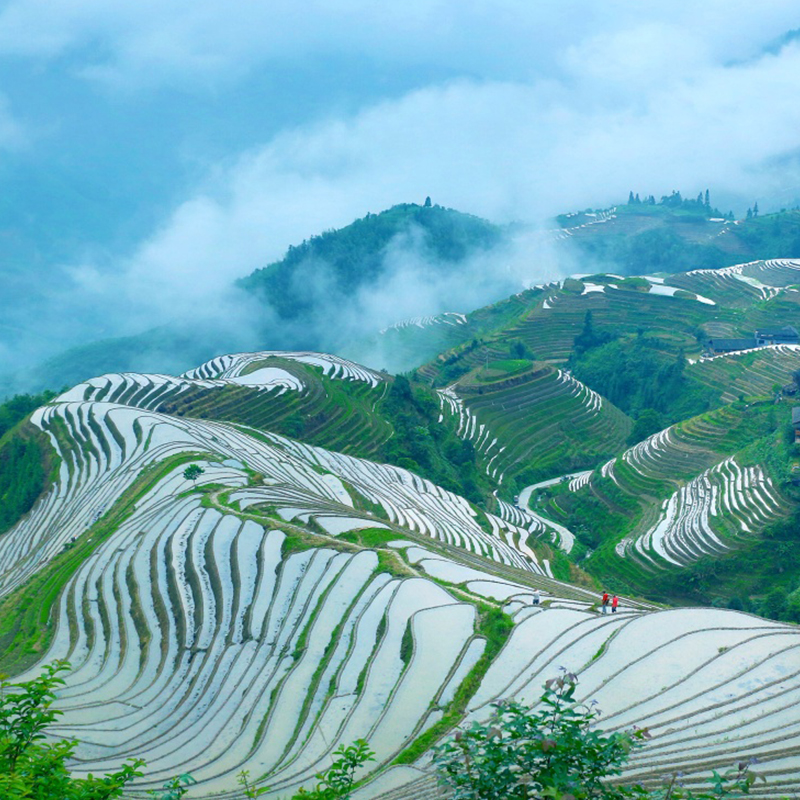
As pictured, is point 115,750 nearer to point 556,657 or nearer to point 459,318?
point 556,657

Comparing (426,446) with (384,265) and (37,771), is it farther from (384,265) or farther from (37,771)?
(384,265)

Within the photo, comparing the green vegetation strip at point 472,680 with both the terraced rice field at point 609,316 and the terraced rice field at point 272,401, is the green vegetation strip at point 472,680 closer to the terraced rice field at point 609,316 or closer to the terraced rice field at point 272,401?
the terraced rice field at point 272,401

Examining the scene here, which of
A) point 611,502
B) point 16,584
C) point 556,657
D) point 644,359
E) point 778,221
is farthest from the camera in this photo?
point 778,221

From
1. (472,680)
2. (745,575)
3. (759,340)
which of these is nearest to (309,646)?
(472,680)

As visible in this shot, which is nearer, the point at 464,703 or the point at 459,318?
the point at 464,703

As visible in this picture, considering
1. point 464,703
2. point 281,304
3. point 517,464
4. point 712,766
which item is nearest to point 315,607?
point 464,703

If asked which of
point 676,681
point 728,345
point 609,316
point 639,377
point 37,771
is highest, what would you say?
point 609,316

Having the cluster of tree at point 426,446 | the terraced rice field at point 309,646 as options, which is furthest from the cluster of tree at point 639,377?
the terraced rice field at point 309,646

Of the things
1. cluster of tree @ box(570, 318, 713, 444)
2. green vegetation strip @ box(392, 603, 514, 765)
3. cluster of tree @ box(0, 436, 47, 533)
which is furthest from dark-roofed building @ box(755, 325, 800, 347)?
green vegetation strip @ box(392, 603, 514, 765)
